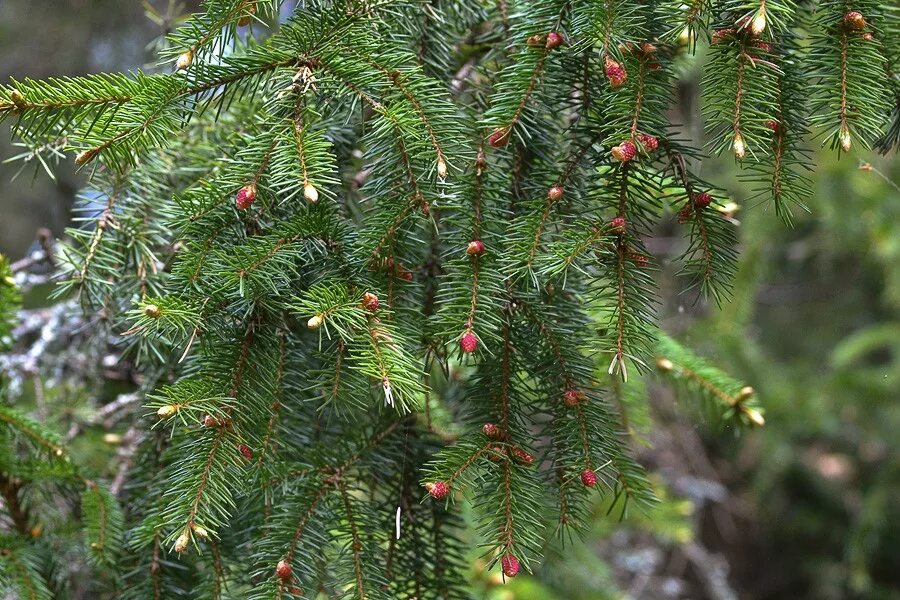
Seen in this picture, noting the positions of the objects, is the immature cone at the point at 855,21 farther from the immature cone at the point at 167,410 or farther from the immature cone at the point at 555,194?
the immature cone at the point at 167,410

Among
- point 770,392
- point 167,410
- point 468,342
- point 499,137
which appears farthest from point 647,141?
point 770,392

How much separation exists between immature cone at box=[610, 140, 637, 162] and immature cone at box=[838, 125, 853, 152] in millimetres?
195

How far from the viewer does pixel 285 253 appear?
2.28 ft

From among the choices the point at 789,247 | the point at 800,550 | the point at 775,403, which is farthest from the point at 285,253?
the point at 800,550

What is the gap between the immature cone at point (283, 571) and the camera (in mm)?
708

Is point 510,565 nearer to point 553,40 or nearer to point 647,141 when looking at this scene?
point 647,141

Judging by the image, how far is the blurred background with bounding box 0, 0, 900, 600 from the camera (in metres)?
2.28

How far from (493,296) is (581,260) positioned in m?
0.09

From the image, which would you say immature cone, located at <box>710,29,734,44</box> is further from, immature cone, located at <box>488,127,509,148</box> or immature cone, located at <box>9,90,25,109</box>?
immature cone, located at <box>9,90,25,109</box>

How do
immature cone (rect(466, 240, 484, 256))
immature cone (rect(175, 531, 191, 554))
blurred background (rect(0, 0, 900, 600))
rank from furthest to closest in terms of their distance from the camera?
blurred background (rect(0, 0, 900, 600)), immature cone (rect(466, 240, 484, 256)), immature cone (rect(175, 531, 191, 554))

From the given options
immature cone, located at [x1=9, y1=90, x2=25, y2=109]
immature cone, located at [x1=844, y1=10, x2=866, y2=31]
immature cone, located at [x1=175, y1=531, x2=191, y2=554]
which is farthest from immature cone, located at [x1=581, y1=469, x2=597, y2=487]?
immature cone, located at [x1=9, y1=90, x2=25, y2=109]

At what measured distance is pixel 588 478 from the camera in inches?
28.4

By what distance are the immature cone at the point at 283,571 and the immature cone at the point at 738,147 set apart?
0.56 meters

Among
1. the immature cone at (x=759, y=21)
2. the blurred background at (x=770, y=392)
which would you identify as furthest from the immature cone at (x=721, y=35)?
the blurred background at (x=770, y=392)
